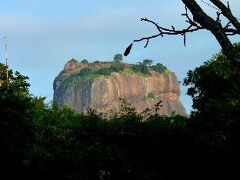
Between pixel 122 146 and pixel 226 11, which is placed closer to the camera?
pixel 226 11

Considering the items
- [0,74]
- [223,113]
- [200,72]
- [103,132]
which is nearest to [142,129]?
[103,132]

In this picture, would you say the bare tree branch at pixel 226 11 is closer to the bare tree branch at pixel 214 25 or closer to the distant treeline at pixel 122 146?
the bare tree branch at pixel 214 25

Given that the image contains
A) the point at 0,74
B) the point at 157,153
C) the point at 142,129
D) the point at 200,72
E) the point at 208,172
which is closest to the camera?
the point at 208,172

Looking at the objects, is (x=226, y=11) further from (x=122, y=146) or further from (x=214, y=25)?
(x=122, y=146)

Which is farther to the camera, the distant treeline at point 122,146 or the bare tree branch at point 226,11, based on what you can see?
the distant treeline at point 122,146

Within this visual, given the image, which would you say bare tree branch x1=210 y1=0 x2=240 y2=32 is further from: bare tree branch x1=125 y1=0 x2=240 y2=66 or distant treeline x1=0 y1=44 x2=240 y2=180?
distant treeline x1=0 y1=44 x2=240 y2=180

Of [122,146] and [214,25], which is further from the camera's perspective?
[122,146]

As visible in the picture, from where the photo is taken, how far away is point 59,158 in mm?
37344

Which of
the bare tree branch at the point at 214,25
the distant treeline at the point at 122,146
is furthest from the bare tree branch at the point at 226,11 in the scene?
the distant treeline at the point at 122,146

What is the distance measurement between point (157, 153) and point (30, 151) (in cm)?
833

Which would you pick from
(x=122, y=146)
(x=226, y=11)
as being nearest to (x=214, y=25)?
(x=226, y=11)

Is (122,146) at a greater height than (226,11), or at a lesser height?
greater

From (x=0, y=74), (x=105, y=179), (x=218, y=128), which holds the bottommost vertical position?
(x=105, y=179)

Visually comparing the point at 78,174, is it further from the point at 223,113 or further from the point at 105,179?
the point at 223,113
